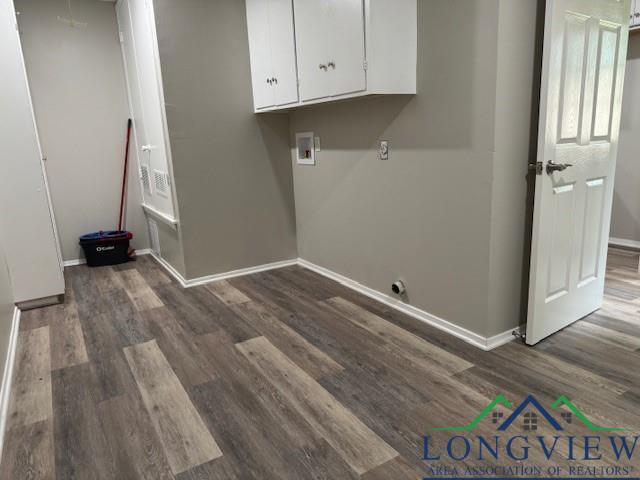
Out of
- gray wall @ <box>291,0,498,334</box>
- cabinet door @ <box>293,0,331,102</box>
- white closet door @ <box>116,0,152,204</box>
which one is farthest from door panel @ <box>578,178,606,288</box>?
white closet door @ <box>116,0,152,204</box>

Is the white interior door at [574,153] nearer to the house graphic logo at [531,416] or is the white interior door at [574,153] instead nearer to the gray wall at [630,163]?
the house graphic logo at [531,416]

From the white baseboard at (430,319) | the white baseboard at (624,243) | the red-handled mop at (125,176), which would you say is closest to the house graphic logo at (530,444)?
the white baseboard at (430,319)

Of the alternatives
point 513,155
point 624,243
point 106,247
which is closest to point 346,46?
point 513,155

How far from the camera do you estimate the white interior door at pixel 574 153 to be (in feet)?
7.14

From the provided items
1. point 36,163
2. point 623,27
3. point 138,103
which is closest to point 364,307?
point 623,27

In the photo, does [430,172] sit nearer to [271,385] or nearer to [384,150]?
[384,150]

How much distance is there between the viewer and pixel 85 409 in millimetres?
2059

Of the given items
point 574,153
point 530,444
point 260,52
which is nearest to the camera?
point 530,444

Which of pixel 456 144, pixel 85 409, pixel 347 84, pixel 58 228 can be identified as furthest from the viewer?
pixel 58 228

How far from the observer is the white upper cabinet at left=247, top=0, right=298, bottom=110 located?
3.12 meters

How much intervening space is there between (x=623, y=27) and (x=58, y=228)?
4835 mm

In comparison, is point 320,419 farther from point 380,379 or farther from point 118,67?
point 118,67

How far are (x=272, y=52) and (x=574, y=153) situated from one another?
217cm

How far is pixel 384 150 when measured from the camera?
9.48 ft
